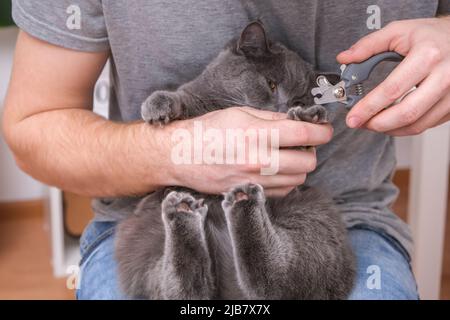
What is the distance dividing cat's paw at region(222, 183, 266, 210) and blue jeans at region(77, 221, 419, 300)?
0.21 m

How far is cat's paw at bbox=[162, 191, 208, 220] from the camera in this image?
834mm

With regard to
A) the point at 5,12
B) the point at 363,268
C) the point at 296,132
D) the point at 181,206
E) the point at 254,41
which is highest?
the point at 5,12

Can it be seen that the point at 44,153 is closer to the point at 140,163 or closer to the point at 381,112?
the point at 140,163

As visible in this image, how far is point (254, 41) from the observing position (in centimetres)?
90

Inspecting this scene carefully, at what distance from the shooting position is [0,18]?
1872mm

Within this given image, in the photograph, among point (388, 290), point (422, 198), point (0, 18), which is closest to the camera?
point (388, 290)

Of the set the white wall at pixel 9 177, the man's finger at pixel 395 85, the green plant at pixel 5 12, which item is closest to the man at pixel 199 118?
the man's finger at pixel 395 85

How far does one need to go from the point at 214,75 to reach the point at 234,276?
31 cm

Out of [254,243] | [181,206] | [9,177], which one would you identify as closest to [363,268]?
[254,243]

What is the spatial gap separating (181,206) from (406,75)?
1.13 feet

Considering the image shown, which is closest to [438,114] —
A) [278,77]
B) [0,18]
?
[278,77]

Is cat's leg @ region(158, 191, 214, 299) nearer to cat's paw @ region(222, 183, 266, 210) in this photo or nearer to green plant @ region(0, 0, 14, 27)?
cat's paw @ region(222, 183, 266, 210)

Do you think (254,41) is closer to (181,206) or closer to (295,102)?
(295,102)
